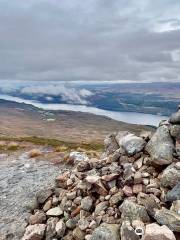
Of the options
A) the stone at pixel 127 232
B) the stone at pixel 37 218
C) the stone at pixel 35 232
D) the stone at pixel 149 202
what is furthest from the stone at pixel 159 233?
the stone at pixel 37 218

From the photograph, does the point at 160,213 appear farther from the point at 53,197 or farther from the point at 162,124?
the point at 53,197

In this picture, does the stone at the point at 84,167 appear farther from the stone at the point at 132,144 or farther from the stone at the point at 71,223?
the stone at the point at 71,223

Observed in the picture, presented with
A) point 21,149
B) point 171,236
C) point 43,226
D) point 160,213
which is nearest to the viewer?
point 171,236

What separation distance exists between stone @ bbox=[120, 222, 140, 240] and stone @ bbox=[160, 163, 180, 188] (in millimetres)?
3836

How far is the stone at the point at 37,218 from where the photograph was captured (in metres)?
23.9

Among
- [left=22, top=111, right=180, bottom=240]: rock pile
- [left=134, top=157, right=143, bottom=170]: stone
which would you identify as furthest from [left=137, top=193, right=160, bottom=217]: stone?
[left=134, top=157, right=143, bottom=170]: stone

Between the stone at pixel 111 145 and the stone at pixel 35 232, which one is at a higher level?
the stone at pixel 111 145

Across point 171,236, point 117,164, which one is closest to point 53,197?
point 117,164

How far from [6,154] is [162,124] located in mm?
30731

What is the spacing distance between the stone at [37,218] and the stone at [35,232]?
615 millimetres

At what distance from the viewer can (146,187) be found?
840 inches

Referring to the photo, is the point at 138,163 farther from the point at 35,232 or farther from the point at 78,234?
the point at 35,232

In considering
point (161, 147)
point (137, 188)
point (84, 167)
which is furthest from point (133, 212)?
point (84, 167)

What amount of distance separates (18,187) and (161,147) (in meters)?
14.2
